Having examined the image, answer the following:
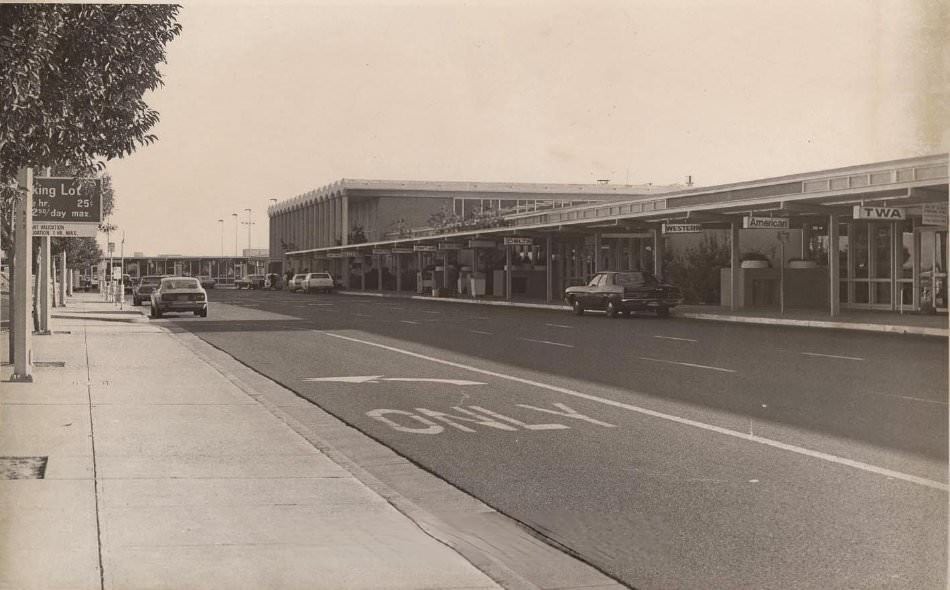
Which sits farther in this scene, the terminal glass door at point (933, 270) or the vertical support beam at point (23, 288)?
the terminal glass door at point (933, 270)

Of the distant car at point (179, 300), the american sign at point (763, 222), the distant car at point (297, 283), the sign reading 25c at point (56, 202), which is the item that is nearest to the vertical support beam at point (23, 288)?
the sign reading 25c at point (56, 202)

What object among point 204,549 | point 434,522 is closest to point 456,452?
point 434,522

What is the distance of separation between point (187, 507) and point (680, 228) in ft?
115

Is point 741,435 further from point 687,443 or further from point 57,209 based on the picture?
point 57,209

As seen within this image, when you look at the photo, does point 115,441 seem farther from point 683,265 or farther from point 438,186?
point 438,186

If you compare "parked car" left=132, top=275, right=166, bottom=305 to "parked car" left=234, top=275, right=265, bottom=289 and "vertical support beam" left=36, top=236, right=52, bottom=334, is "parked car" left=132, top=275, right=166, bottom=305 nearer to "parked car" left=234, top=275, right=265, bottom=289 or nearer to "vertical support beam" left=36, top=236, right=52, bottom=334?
"vertical support beam" left=36, top=236, right=52, bottom=334

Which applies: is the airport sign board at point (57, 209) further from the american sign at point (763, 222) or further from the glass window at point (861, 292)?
the glass window at point (861, 292)

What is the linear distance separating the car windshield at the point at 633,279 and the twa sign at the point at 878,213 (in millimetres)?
7786

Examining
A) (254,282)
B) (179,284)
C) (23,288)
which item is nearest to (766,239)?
(179,284)

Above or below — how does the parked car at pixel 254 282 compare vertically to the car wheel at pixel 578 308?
above

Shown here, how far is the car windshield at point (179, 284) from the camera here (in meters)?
38.2

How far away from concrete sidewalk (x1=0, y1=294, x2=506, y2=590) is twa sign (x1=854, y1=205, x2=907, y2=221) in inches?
863

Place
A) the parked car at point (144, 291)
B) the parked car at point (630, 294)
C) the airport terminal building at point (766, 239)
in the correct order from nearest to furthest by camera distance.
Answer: the airport terminal building at point (766, 239), the parked car at point (630, 294), the parked car at point (144, 291)

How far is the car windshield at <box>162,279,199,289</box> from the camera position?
38.2m
